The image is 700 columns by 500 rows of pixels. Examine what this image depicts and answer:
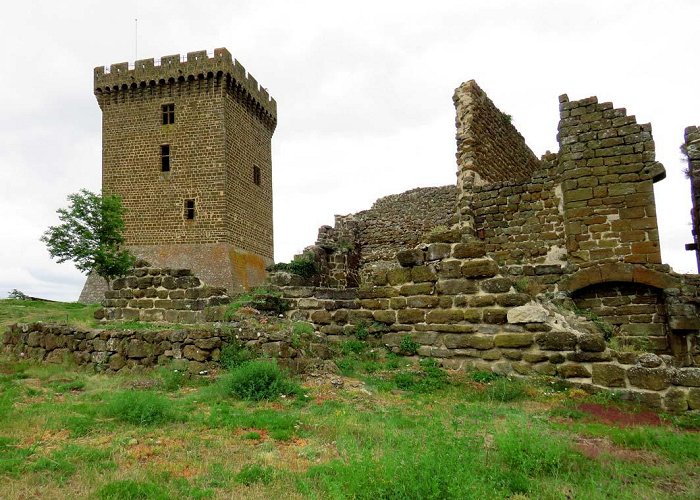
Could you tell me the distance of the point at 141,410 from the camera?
5.27 m

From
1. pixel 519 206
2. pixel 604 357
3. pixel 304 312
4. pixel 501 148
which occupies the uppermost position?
pixel 501 148

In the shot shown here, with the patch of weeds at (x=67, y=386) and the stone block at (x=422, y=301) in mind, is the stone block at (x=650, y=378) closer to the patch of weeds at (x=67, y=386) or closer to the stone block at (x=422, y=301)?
the stone block at (x=422, y=301)

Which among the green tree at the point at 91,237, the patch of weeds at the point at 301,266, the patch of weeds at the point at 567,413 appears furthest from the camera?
the green tree at the point at 91,237

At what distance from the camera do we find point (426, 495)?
9.91 ft

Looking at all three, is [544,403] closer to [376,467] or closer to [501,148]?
[376,467]

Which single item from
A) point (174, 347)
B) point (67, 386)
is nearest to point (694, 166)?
point (174, 347)

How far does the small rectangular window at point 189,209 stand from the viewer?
27.9 meters

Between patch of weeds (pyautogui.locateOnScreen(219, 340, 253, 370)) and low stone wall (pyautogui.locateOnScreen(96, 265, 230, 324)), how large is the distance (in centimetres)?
198

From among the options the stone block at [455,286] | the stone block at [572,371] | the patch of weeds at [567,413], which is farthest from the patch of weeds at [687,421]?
the stone block at [455,286]

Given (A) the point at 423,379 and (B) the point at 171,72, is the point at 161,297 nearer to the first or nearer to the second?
(A) the point at 423,379

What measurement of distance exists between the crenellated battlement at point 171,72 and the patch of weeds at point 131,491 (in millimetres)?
27599

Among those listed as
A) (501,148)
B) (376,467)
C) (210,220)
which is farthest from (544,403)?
(210,220)

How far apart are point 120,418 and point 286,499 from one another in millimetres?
2787

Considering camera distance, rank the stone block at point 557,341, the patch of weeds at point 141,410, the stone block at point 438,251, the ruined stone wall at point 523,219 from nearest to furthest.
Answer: the patch of weeds at point 141,410
the stone block at point 557,341
the stone block at point 438,251
the ruined stone wall at point 523,219
